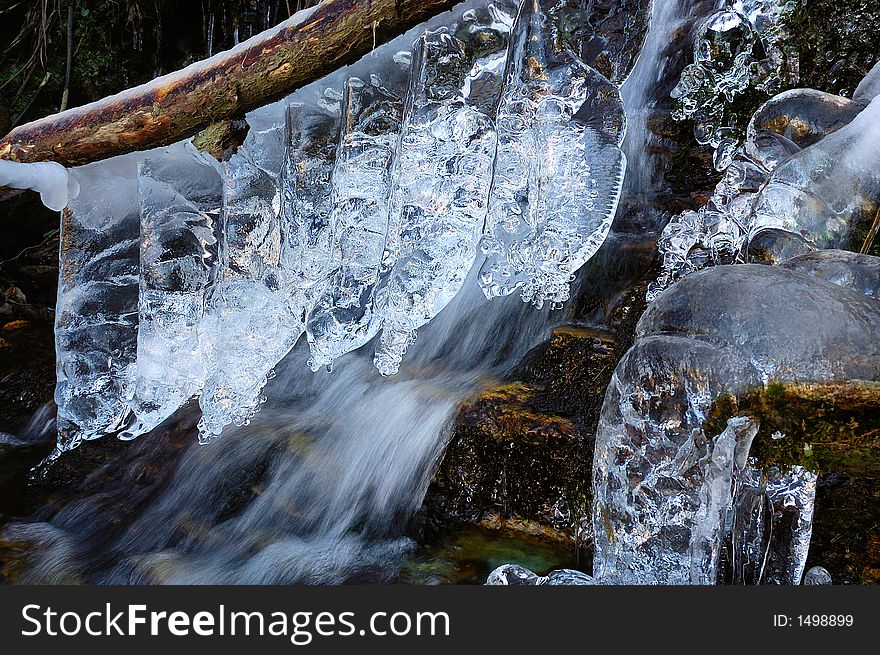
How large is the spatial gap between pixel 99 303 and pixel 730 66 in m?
3.17

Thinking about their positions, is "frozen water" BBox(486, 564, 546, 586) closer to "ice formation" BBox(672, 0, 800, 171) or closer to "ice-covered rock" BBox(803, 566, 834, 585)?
"ice-covered rock" BBox(803, 566, 834, 585)

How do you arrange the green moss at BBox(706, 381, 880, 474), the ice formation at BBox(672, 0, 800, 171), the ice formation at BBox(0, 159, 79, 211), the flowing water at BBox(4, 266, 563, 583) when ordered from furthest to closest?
the ice formation at BBox(672, 0, 800, 171) → the flowing water at BBox(4, 266, 563, 583) → the ice formation at BBox(0, 159, 79, 211) → the green moss at BBox(706, 381, 880, 474)

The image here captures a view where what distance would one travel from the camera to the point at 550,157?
8.09 ft

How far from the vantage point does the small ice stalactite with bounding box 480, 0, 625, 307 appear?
7.79ft

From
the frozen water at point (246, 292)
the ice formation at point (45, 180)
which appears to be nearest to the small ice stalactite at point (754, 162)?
the frozen water at point (246, 292)

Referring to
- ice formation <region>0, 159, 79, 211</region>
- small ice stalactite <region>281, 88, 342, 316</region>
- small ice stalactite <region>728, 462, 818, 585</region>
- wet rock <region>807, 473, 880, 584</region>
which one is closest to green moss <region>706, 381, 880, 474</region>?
small ice stalactite <region>728, 462, 818, 585</region>

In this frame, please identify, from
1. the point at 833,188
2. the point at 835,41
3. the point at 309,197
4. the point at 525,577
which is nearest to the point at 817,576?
the point at 525,577

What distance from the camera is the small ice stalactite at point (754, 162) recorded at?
9.55 ft

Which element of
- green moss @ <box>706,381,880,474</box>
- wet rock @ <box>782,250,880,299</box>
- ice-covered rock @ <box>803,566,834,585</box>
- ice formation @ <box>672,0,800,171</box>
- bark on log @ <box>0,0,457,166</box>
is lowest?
ice-covered rock @ <box>803,566,834,585</box>

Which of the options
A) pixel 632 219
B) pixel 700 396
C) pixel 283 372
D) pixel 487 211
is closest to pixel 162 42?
pixel 283 372

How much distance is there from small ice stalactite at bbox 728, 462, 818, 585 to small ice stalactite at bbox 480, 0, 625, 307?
34.3 inches

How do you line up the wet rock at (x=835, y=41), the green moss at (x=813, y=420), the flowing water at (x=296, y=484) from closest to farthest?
the green moss at (x=813, y=420) → the flowing water at (x=296, y=484) → the wet rock at (x=835, y=41)

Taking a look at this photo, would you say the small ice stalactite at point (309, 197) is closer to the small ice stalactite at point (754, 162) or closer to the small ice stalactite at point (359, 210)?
the small ice stalactite at point (359, 210)

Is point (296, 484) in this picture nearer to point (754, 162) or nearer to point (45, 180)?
point (45, 180)
